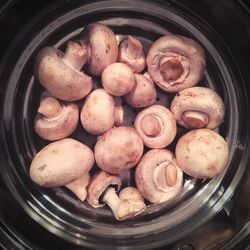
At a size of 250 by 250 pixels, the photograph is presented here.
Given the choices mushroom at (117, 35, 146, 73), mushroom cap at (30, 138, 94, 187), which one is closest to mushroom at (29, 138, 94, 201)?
mushroom cap at (30, 138, 94, 187)

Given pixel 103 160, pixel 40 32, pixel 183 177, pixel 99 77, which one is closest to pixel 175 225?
pixel 183 177

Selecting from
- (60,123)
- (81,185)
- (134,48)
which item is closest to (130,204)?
(81,185)

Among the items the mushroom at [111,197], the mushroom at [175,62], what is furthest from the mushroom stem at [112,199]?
the mushroom at [175,62]

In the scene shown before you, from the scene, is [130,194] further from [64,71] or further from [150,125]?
[64,71]

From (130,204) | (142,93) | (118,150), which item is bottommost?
(130,204)

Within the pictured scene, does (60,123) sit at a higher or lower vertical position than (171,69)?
lower

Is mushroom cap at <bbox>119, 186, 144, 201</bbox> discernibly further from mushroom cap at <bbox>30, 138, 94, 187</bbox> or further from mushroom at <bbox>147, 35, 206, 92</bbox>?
mushroom at <bbox>147, 35, 206, 92</bbox>
